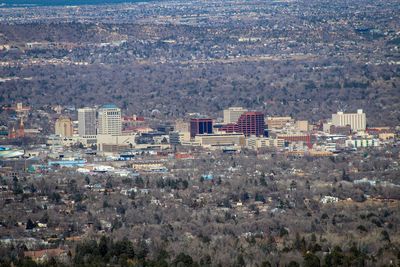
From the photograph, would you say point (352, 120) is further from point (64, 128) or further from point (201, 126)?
point (64, 128)

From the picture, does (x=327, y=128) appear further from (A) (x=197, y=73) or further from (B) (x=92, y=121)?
(A) (x=197, y=73)

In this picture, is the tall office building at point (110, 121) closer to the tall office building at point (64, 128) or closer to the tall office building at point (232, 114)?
the tall office building at point (64, 128)

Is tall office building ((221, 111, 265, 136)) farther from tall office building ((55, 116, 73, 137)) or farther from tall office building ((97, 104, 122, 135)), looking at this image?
tall office building ((55, 116, 73, 137))

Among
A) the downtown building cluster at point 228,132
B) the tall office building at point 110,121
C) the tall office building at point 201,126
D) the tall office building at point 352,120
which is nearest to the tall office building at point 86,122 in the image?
the downtown building cluster at point 228,132

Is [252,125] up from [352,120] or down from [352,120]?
down

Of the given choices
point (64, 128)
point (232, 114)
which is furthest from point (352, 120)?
point (64, 128)
